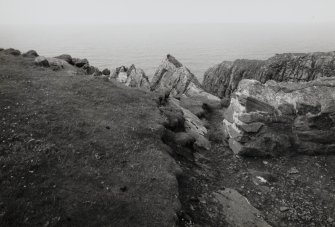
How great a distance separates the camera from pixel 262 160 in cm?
2514

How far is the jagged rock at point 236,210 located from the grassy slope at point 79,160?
11.0 ft

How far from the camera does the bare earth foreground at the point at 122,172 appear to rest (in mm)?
14531

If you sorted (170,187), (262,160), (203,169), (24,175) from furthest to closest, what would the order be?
(262,160) → (203,169) → (170,187) → (24,175)

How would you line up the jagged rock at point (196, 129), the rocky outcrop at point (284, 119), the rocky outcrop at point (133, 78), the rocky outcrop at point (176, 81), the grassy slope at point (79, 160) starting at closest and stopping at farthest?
the grassy slope at point (79, 160), the rocky outcrop at point (284, 119), the jagged rock at point (196, 129), the rocky outcrop at point (133, 78), the rocky outcrop at point (176, 81)

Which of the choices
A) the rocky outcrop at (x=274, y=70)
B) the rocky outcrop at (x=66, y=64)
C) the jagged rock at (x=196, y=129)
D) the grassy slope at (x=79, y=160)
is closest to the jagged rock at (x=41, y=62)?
the rocky outcrop at (x=66, y=64)

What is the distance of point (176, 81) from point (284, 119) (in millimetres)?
21869

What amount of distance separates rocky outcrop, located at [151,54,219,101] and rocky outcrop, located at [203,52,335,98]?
6.51 meters

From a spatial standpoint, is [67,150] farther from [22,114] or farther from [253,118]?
→ [253,118]

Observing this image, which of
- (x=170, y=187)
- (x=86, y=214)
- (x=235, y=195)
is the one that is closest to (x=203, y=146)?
(x=235, y=195)

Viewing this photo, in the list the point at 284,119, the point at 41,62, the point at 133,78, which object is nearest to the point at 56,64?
the point at 41,62

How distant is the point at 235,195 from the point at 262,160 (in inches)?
247

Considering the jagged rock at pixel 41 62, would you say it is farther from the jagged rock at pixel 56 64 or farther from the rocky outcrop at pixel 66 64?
the jagged rock at pixel 56 64

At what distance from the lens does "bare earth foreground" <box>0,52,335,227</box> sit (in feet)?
47.7

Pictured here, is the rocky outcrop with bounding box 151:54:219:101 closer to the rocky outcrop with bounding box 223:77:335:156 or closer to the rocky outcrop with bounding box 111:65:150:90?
the rocky outcrop with bounding box 111:65:150:90
